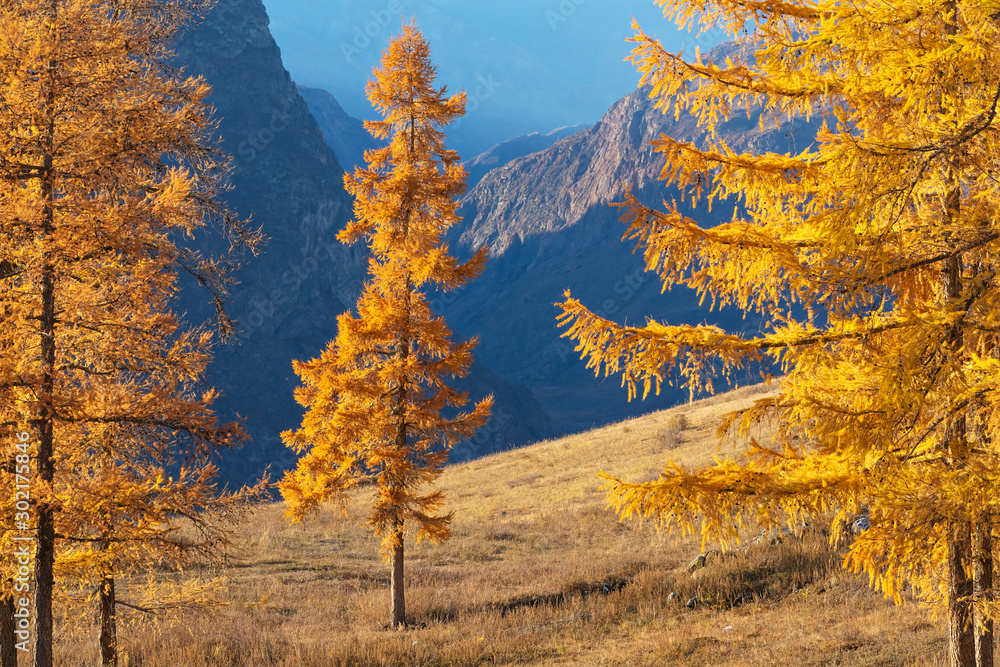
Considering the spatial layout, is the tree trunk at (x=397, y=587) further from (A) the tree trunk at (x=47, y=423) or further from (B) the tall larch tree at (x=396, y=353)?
(A) the tree trunk at (x=47, y=423)

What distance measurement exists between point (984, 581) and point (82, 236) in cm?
892

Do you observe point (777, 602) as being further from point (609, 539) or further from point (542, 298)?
point (542, 298)

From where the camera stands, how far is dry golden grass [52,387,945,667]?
31.6 feet

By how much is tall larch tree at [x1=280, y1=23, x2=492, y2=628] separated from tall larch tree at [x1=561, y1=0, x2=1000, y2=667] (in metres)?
8.34

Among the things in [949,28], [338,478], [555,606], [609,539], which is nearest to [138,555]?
[338,478]

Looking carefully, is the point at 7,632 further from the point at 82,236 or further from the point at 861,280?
the point at 861,280

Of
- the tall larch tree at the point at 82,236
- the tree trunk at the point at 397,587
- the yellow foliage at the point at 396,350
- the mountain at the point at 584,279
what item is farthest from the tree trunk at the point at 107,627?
the mountain at the point at 584,279

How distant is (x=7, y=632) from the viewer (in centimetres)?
773

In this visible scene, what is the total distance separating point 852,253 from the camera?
226 inches

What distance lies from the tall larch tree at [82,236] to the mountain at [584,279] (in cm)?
10937

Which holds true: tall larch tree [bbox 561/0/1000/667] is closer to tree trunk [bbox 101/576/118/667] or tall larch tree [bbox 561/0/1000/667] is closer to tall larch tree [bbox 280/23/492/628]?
tree trunk [bbox 101/576/118/667]

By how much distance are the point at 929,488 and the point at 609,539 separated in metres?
13.8

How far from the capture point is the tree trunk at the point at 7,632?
7.66m

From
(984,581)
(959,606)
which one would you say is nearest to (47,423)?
(959,606)
